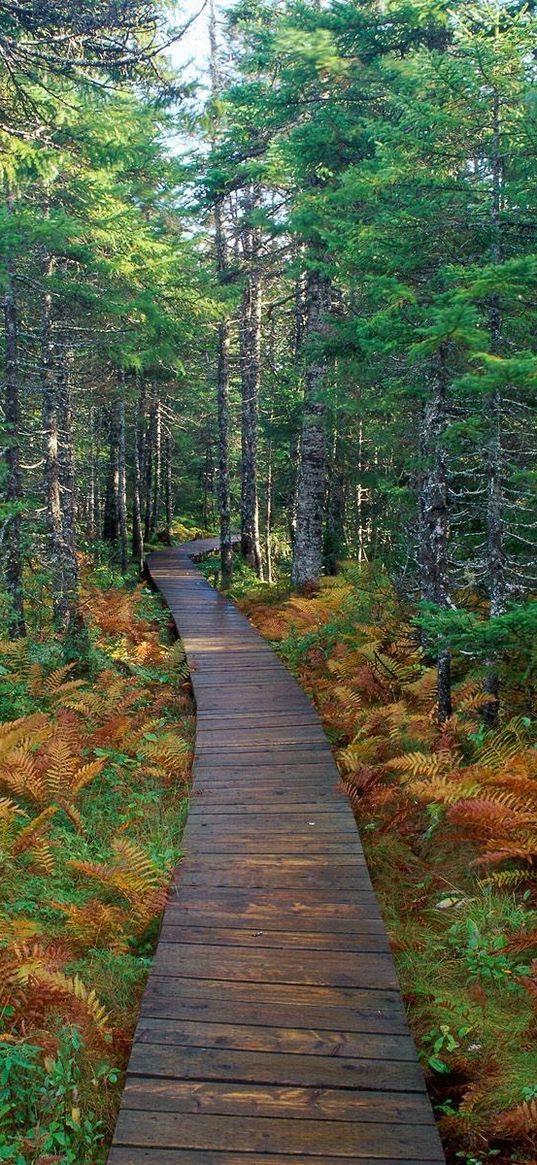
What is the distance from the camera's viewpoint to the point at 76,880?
18.6 ft

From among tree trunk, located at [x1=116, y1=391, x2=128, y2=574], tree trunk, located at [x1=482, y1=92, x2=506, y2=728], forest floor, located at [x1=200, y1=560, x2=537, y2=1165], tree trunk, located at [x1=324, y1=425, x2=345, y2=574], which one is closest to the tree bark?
tree trunk, located at [x1=324, y1=425, x2=345, y2=574]

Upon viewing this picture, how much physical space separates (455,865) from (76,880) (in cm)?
320

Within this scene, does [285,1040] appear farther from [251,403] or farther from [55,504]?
[251,403]

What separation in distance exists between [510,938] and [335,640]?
25.5 ft

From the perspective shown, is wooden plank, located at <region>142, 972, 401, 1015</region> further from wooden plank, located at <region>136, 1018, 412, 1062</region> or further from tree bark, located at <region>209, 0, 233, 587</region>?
tree bark, located at <region>209, 0, 233, 587</region>

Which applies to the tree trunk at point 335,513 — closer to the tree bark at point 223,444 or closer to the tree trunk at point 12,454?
the tree bark at point 223,444

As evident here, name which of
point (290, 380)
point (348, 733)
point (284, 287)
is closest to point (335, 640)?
point (348, 733)

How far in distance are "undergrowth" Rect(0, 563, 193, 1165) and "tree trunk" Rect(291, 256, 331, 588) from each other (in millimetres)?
5980

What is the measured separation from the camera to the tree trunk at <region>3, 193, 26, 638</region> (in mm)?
11406

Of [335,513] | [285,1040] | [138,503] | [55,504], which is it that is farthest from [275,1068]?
[138,503]

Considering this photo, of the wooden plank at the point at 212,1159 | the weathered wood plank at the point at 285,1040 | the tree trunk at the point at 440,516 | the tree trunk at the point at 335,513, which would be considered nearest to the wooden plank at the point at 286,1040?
the weathered wood plank at the point at 285,1040

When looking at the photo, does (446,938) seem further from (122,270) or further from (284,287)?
(284,287)

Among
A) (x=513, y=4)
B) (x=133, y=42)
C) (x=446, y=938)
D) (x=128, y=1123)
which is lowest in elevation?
(x=446, y=938)

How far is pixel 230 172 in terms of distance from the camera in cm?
1444
